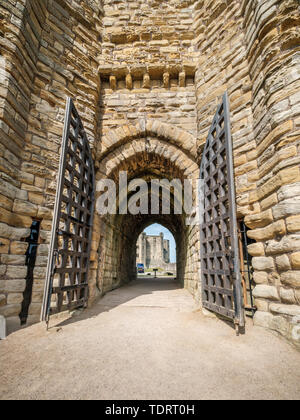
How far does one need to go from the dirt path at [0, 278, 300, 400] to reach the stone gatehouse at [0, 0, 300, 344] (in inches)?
22.1

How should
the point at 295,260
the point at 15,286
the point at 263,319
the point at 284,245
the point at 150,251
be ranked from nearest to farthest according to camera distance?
1. the point at 295,260
2. the point at 284,245
3. the point at 263,319
4. the point at 15,286
5. the point at 150,251

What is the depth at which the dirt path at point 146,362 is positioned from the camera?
1424mm

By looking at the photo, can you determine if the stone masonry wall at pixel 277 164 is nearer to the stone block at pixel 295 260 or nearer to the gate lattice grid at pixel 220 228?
the stone block at pixel 295 260

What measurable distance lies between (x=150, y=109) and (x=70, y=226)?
10.4 feet

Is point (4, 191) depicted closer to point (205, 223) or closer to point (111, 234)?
point (111, 234)

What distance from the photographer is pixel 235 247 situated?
2.73 metres

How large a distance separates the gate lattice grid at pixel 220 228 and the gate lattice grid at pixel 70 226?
2.20 m

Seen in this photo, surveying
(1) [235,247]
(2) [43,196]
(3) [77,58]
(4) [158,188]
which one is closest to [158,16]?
(3) [77,58]

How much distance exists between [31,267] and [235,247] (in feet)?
10.2

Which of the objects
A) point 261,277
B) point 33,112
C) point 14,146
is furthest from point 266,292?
point 33,112

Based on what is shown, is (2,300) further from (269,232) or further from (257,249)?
(269,232)

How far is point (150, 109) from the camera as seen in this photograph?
4.66 m

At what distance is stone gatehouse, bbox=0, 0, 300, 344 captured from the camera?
8.61 ft

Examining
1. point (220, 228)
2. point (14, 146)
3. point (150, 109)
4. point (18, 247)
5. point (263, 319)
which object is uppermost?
point (150, 109)
